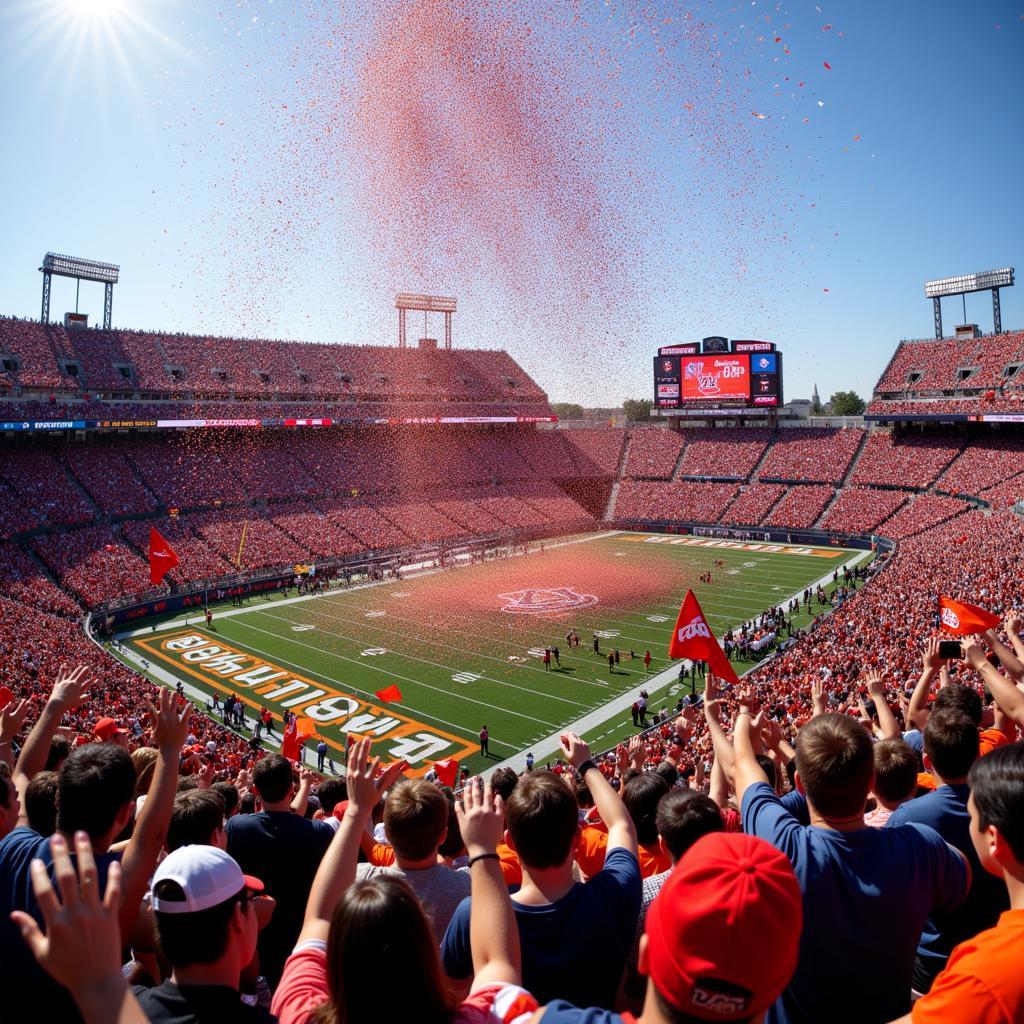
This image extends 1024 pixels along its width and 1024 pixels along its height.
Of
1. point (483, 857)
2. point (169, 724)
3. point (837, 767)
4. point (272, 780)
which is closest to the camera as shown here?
point (483, 857)

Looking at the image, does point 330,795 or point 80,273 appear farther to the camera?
point 80,273

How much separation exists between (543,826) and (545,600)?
32.1 metres

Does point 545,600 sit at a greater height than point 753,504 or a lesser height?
lesser

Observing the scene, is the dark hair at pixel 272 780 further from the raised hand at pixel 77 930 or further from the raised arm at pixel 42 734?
the raised hand at pixel 77 930

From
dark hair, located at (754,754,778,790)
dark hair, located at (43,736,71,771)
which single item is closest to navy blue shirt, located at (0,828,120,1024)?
dark hair, located at (43,736,71,771)

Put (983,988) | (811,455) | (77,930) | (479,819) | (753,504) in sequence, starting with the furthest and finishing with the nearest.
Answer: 1. (811,455)
2. (753,504)
3. (479,819)
4. (983,988)
5. (77,930)

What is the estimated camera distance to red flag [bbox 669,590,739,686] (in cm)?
1111

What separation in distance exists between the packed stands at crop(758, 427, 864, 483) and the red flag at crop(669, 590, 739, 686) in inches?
1909

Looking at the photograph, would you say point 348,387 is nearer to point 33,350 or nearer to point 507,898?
point 33,350

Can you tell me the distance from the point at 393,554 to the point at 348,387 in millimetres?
20488

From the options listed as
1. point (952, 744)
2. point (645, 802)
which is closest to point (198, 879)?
point (645, 802)

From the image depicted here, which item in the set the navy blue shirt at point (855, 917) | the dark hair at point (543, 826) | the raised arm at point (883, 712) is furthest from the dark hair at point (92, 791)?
the raised arm at point (883, 712)

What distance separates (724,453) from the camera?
63.6m

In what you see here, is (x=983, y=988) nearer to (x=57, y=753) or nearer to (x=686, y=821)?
(x=686, y=821)
